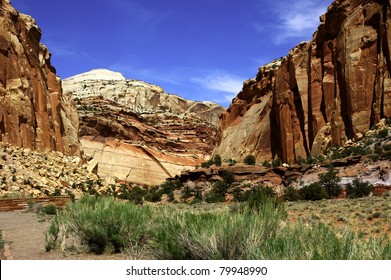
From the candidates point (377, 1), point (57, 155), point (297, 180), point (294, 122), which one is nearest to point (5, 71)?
point (57, 155)

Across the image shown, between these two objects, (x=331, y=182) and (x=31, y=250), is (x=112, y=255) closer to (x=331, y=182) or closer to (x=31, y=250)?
(x=31, y=250)

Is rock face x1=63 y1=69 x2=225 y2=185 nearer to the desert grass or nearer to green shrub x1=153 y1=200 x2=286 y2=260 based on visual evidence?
the desert grass

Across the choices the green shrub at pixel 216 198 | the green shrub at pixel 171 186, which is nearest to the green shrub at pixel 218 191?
the green shrub at pixel 216 198

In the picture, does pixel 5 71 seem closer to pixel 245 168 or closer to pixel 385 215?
pixel 245 168

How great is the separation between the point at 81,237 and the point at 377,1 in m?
42.1

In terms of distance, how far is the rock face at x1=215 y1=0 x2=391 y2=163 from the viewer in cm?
3991

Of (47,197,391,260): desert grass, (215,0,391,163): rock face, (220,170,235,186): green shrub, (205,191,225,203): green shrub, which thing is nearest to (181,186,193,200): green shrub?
(220,170,235,186): green shrub

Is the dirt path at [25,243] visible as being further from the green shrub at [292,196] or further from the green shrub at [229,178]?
the green shrub at [229,178]

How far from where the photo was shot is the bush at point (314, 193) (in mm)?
30172

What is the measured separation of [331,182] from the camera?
1260 inches

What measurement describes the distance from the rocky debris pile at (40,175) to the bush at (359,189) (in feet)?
75.3

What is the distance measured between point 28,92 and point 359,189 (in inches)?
1304

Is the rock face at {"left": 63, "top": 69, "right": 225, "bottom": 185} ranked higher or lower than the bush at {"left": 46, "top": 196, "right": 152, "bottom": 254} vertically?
higher

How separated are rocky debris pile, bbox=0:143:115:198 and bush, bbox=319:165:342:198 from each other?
70.4 feet
